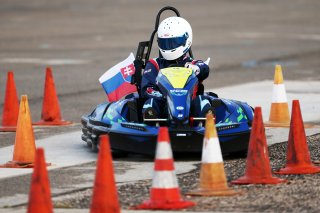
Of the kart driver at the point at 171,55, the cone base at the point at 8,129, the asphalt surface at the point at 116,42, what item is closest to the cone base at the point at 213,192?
the asphalt surface at the point at 116,42

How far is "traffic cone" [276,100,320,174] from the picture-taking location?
36.8 feet

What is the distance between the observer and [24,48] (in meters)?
29.1

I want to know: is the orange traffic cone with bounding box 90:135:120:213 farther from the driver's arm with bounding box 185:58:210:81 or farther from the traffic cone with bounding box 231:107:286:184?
the driver's arm with bounding box 185:58:210:81

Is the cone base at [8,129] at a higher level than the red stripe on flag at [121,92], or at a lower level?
lower

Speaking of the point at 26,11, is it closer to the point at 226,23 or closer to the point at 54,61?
the point at 226,23

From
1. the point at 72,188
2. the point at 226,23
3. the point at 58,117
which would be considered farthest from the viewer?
the point at 226,23

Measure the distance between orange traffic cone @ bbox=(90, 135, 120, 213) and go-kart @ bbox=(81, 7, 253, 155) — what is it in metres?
2.94

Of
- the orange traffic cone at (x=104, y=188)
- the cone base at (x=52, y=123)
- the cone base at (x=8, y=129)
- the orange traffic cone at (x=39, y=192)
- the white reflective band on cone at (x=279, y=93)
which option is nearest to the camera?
the orange traffic cone at (x=39, y=192)

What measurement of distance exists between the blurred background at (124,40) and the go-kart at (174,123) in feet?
11.5

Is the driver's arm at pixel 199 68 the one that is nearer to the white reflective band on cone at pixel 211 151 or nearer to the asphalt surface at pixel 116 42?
the asphalt surface at pixel 116 42

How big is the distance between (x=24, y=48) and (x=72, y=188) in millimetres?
18546

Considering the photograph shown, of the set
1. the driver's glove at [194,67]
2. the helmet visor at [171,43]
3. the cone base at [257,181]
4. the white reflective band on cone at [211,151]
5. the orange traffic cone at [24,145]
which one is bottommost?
the cone base at [257,181]

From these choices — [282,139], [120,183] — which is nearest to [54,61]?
[282,139]

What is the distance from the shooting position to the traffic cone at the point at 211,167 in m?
10.0
